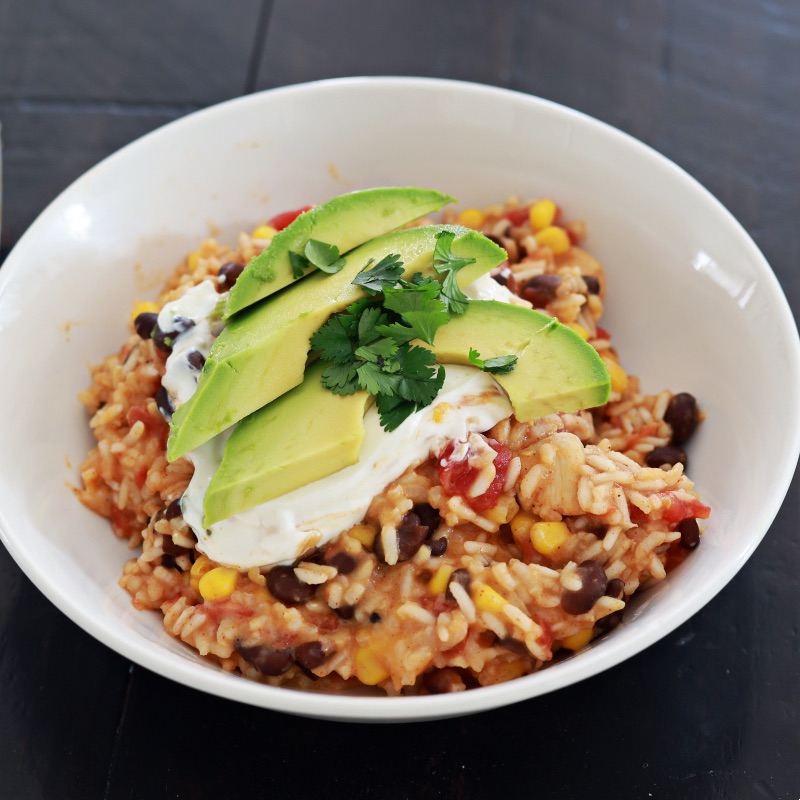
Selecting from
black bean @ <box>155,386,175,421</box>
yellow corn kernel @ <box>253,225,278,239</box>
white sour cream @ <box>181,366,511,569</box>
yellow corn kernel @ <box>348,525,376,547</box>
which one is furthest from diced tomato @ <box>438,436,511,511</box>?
yellow corn kernel @ <box>253,225,278,239</box>

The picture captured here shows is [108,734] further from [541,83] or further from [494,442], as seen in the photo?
[541,83]

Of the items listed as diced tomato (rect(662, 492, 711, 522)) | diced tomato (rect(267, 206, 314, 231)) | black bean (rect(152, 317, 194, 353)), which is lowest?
black bean (rect(152, 317, 194, 353))

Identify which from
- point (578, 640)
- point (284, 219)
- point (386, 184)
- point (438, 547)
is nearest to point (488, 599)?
point (438, 547)

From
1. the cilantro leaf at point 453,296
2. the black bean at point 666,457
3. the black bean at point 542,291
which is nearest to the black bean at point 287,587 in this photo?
the cilantro leaf at point 453,296

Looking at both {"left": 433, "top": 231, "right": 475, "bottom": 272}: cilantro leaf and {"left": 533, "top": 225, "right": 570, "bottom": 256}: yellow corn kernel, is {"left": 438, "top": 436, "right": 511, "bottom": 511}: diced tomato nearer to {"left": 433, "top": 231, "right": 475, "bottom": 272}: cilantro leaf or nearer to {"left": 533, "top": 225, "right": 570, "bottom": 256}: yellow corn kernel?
{"left": 433, "top": 231, "right": 475, "bottom": 272}: cilantro leaf

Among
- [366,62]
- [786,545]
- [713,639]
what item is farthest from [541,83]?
[713,639]

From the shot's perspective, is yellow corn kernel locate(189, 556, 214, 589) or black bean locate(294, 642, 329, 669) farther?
yellow corn kernel locate(189, 556, 214, 589)

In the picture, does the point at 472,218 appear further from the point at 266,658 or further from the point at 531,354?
→ the point at 266,658
